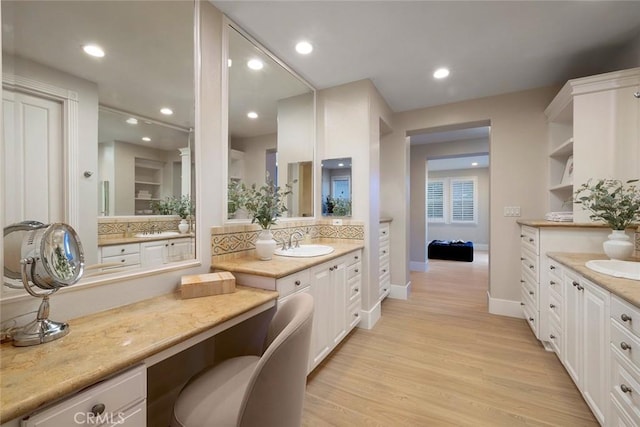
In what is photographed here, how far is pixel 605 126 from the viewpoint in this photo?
212 centimetres

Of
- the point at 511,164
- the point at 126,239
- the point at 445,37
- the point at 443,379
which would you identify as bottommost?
the point at 443,379

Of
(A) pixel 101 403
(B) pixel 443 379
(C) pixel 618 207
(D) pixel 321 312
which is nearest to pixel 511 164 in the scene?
(C) pixel 618 207

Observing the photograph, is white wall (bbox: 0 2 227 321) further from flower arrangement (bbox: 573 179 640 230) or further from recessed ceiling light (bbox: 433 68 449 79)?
flower arrangement (bbox: 573 179 640 230)

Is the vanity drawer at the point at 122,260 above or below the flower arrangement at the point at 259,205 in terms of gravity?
below

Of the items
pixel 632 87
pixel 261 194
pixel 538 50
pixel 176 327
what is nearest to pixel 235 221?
pixel 261 194

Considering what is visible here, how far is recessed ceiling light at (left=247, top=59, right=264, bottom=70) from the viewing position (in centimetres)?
208

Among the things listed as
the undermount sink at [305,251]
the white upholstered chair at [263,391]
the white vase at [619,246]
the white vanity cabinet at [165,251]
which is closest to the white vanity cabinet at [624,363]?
the white vase at [619,246]

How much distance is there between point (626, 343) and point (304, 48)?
2.66 meters

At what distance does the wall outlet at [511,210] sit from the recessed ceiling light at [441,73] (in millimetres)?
1648

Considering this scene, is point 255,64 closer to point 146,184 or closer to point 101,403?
point 146,184

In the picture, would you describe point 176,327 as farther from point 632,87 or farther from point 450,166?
point 450,166

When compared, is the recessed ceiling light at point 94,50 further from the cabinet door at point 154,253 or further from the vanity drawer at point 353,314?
the vanity drawer at point 353,314

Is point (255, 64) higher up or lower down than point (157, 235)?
higher up

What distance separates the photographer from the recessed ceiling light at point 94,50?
47.4 inches
